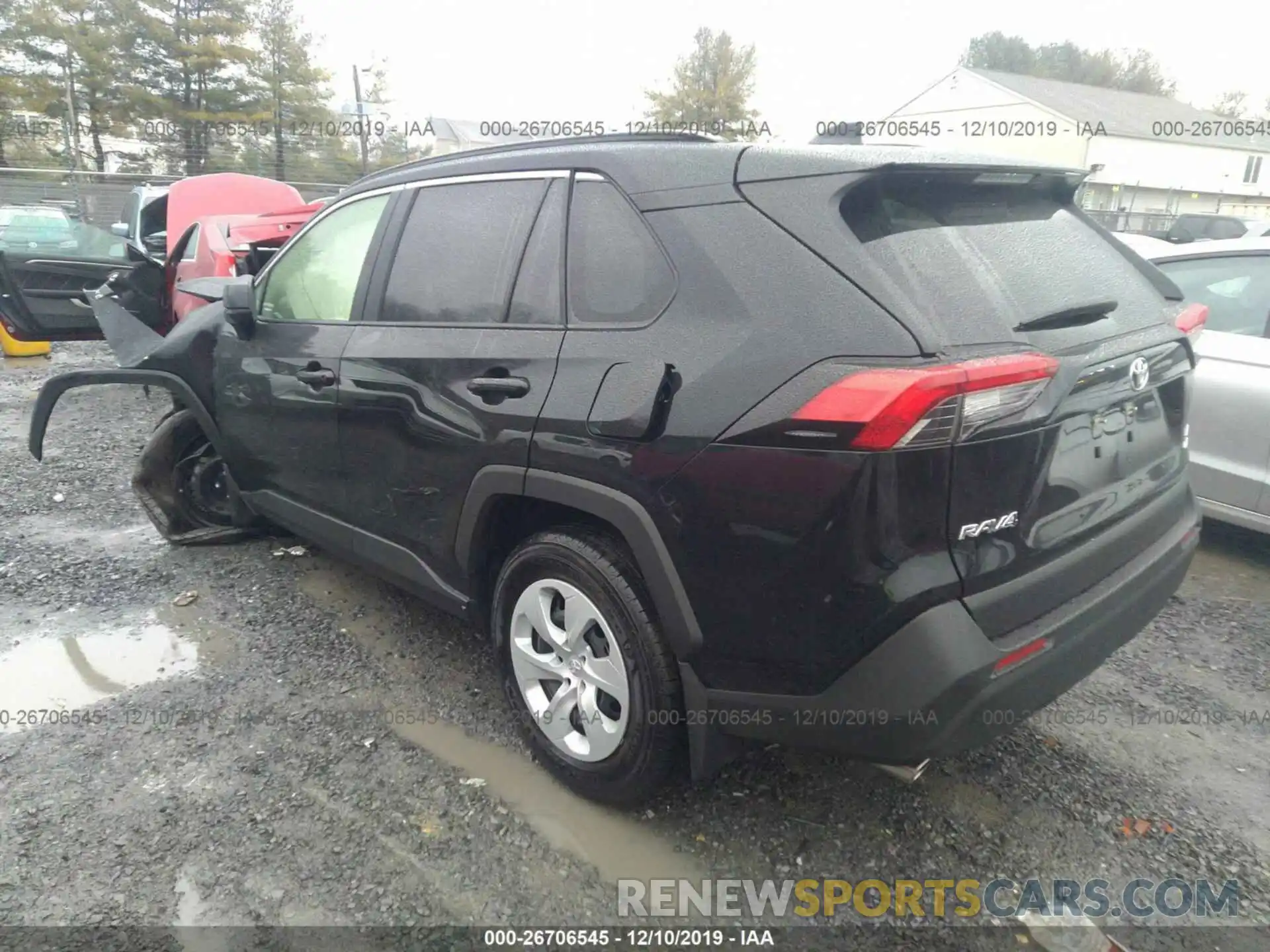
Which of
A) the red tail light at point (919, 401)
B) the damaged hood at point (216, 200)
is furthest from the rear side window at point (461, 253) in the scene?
the damaged hood at point (216, 200)

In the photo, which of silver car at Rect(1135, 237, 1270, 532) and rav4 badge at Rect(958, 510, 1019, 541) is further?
silver car at Rect(1135, 237, 1270, 532)

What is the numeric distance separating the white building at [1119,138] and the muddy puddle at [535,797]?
3694 cm

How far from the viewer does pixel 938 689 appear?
6.09ft

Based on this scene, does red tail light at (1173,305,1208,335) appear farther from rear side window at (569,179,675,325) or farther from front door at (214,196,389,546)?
front door at (214,196,389,546)

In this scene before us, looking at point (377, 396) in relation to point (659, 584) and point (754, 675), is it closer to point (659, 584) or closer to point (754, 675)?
point (659, 584)

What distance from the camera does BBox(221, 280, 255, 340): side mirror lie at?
3.71 metres

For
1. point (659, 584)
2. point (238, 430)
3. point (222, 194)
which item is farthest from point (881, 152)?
point (222, 194)

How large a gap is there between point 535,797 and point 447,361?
1.40 m

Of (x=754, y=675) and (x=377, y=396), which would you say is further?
(x=377, y=396)

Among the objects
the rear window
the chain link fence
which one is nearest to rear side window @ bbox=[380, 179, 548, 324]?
the rear window

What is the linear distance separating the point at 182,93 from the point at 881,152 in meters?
34.1

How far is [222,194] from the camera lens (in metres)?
9.34

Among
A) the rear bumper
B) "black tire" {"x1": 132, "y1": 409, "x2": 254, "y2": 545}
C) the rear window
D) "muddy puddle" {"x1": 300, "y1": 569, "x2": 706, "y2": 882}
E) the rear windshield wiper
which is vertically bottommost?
"muddy puddle" {"x1": 300, "y1": 569, "x2": 706, "y2": 882}

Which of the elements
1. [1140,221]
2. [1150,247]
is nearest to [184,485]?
[1150,247]
